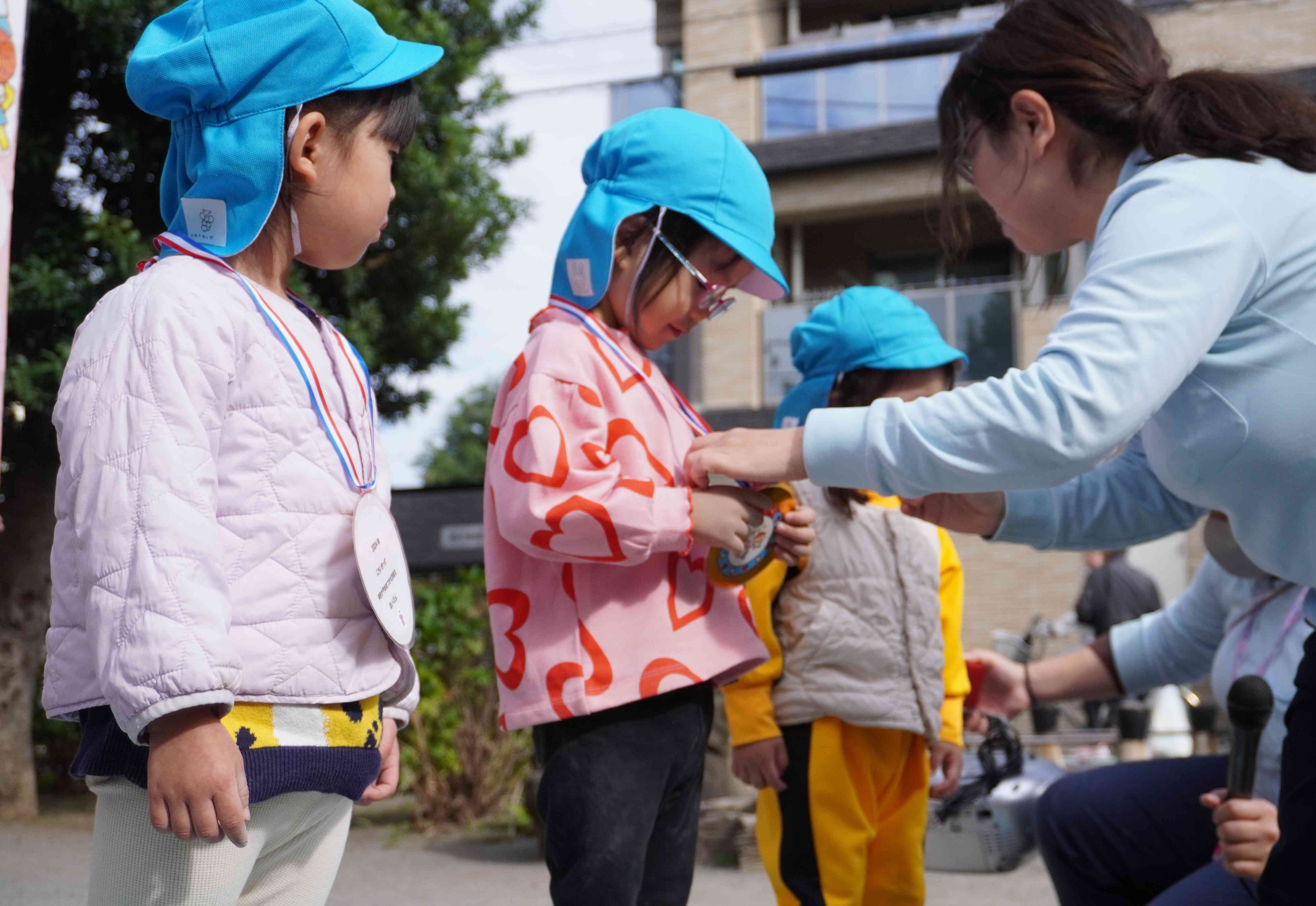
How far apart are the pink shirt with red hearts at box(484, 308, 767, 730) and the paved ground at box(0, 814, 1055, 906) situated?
8.29 feet

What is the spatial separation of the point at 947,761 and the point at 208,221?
1.97 m

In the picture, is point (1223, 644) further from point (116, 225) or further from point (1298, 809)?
point (116, 225)

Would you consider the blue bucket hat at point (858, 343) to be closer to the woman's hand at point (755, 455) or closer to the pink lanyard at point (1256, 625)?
the pink lanyard at point (1256, 625)

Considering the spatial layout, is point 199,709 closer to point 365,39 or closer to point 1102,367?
point 365,39

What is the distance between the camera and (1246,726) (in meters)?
1.71

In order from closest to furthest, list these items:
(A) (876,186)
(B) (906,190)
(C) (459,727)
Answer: (C) (459,727) < (B) (906,190) < (A) (876,186)

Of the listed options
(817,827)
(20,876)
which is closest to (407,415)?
(20,876)

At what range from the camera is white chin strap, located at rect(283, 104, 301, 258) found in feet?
4.91

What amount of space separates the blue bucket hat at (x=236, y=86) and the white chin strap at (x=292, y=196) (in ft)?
0.04

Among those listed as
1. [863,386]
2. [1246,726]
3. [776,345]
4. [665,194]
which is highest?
[665,194]

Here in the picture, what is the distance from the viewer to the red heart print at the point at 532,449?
1.76 metres

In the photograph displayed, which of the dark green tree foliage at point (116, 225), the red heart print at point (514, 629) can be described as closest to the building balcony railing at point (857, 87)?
the dark green tree foliage at point (116, 225)

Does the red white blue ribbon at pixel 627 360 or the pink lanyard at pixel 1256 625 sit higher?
the red white blue ribbon at pixel 627 360

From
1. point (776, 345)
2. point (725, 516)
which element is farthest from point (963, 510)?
point (776, 345)
